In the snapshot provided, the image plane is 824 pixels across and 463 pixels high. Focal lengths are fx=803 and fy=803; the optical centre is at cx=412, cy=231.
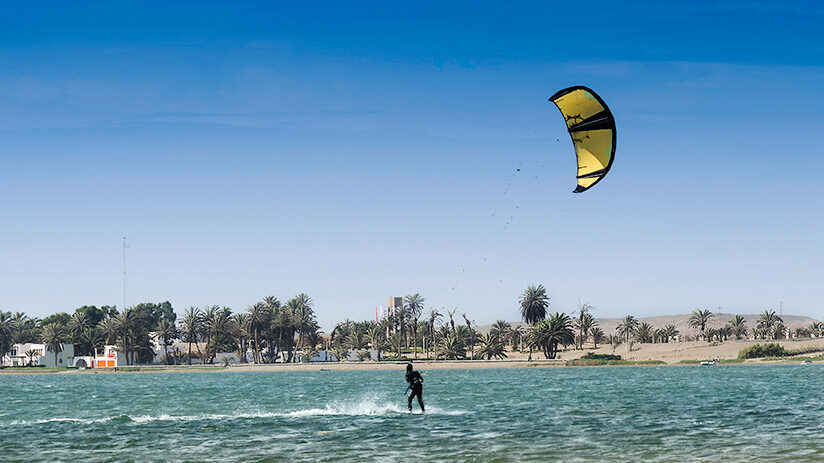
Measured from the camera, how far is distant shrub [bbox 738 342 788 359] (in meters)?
152

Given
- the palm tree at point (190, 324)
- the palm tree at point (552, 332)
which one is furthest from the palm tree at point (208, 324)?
the palm tree at point (552, 332)

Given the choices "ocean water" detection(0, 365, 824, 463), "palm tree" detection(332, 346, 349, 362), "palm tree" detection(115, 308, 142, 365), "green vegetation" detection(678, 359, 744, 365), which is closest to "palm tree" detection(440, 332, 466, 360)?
"palm tree" detection(332, 346, 349, 362)

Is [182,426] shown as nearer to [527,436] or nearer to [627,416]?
[527,436]

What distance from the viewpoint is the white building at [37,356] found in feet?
615

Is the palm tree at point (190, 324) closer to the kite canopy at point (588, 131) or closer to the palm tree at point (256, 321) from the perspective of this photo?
the palm tree at point (256, 321)

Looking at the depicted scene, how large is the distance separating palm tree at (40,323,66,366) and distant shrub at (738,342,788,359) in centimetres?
14754

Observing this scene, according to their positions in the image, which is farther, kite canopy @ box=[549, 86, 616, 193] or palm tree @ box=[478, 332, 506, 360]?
palm tree @ box=[478, 332, 506, 360]

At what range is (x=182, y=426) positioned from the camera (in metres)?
38.1

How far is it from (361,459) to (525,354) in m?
159

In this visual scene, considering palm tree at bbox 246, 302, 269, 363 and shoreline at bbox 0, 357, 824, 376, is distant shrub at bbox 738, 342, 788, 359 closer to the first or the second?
shoreline at bbox 0, 357, 824, 376

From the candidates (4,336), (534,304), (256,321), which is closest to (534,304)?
(534,304)

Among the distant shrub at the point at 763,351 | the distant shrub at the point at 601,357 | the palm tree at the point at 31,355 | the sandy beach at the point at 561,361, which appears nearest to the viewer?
the sandy beach at the point at 561,361

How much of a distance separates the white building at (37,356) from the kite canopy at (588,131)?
186172 millimetres

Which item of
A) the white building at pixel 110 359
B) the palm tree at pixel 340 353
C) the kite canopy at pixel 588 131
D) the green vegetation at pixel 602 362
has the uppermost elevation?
the kite canopy at pixel 588 131
